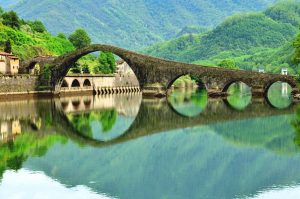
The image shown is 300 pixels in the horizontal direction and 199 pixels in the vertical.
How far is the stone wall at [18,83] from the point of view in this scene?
60.2 m

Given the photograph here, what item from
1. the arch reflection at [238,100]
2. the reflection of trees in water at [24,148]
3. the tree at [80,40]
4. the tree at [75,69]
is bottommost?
the reflection of trees in water at [24,148]

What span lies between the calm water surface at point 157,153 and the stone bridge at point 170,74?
694 inches

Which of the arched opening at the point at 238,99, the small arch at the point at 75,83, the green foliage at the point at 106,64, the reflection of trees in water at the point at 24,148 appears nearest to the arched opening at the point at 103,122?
the reflection of trees in water at the point at 24,148

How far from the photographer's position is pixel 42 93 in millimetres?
69000

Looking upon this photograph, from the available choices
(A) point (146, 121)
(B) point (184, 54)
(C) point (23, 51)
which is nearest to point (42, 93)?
(C) point (23, 51)

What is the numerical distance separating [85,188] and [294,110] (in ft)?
98.3

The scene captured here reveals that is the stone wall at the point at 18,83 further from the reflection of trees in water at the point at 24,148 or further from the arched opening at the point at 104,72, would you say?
the reflection of trees in water at the point at 24,148

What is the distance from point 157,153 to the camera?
2703 centimetres

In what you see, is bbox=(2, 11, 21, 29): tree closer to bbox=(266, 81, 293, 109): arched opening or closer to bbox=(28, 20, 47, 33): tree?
bbox=(28, 20, 47, 33): tree

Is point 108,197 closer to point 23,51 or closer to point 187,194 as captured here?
point 187,194

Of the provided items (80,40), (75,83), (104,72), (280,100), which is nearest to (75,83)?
(75,83)

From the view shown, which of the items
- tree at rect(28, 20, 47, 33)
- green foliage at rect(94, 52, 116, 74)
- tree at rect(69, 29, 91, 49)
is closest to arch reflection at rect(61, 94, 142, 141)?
green foliage at rect(94, 52, 116, 74)

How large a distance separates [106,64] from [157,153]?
Result: 7626 centimetres

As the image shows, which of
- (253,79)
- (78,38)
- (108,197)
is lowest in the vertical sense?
(108,197)
